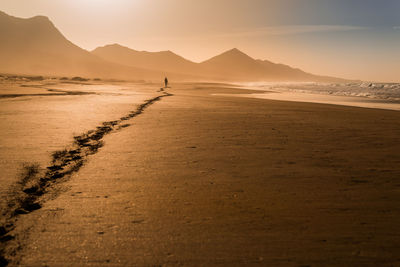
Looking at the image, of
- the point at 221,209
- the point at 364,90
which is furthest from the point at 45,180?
the point at 364,90

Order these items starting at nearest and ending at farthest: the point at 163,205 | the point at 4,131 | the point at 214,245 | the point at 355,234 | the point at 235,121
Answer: the point at 214,245 → the point at 355,234 → the point at 163,205 → the point at 4,131 → the point at 235,121

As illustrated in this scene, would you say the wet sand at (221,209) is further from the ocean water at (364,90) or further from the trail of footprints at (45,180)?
the ocean water at (364,90)

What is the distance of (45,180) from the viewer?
3037mm

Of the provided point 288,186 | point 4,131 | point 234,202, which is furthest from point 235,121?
point 4,131

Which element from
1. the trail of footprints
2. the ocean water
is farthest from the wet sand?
the ocean water

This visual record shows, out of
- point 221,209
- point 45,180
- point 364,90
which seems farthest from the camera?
point 364,90

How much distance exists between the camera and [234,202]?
2.68 metres

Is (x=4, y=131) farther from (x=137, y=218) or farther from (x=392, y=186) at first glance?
(x=392, y=186)

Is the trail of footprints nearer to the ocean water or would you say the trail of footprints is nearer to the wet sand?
the wet sand

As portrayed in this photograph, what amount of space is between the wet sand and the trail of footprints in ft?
0.31

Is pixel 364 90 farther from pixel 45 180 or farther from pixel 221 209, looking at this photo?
pixel 45 180

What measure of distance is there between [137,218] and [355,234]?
5.95ft

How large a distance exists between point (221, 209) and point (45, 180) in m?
2.03

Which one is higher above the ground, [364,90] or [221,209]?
[364,90]
